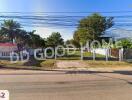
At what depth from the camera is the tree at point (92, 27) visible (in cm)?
7712

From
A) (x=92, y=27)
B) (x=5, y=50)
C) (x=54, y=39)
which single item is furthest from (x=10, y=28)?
(x=92, y=27)

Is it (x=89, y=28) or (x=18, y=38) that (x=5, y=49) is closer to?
(x=18, y=38)

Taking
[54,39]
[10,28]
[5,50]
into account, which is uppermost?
[10,28]

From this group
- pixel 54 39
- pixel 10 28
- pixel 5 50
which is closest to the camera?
pixel 5 50

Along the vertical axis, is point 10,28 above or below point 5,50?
above

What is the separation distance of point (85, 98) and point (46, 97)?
1.16m

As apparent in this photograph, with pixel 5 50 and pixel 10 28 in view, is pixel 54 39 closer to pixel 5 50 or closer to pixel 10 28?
pixel 10 28

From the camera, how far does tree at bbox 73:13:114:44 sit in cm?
7712

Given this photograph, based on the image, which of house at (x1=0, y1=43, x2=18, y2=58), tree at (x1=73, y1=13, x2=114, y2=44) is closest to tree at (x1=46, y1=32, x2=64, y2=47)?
tree at (x1=73, y1=13, x2=114, y2=44)

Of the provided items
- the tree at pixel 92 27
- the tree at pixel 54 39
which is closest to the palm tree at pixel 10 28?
the tree at pixel 54 39

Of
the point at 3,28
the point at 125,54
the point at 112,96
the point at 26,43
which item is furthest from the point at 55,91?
the point at 3,28

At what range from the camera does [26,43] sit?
62219 mm

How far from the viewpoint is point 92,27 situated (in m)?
79.7

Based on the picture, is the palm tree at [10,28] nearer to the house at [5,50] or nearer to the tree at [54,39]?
the tree at [54,39]
